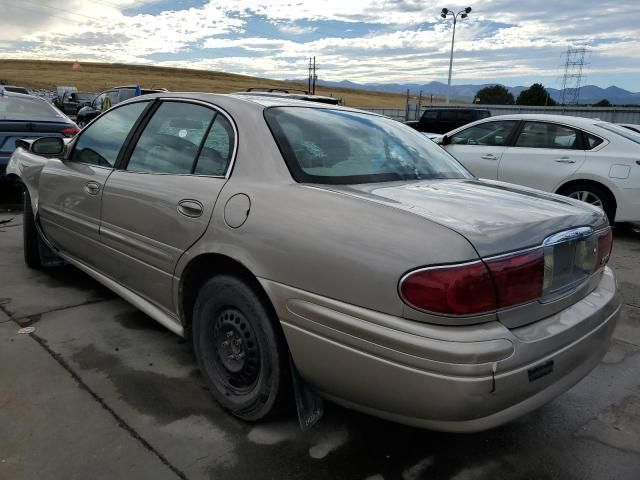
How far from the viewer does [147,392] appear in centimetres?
285

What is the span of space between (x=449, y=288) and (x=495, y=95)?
241ft

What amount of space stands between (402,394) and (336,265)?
0.52 metres

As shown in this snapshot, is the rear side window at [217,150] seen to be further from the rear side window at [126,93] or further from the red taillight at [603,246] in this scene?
the rear side window at [126,93]

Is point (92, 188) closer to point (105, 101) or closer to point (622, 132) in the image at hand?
point (622, 132)

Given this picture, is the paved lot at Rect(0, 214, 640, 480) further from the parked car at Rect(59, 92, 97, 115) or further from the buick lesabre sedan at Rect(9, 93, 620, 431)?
the parked car at Rect(59, 92, 97, 115)

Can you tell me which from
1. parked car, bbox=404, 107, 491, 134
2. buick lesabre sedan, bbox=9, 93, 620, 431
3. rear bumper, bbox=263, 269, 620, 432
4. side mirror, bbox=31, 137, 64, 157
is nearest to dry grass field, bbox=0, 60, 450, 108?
parked car, bbox=404, 107, 491, 134

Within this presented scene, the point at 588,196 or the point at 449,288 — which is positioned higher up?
the point at 449,288

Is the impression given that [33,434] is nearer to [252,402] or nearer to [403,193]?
[252,402]

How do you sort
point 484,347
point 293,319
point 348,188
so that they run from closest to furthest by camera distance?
1. point 484,347
2. point 293,319
3. point 348,188

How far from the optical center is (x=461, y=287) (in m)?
1.85

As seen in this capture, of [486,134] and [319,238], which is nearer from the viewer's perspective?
[319,238]

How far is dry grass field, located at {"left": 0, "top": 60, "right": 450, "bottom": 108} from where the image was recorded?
6569 centimetres

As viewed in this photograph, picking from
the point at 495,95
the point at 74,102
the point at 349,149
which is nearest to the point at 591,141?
the point at 349,149

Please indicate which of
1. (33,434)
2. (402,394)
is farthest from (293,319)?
(33,434)
